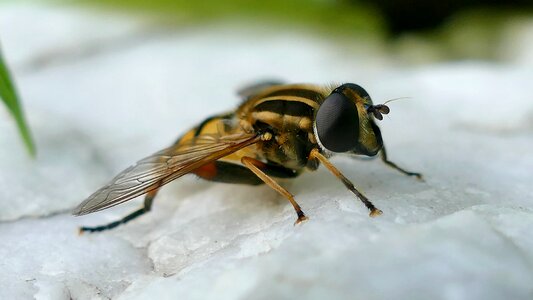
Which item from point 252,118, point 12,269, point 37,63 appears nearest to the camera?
point 12,269

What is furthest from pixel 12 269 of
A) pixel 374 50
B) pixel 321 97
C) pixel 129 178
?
pixel 374 50

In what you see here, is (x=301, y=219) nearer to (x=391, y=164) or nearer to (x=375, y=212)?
(x=375, y=212)

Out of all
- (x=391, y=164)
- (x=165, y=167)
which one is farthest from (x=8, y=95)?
(x=391, y=164)

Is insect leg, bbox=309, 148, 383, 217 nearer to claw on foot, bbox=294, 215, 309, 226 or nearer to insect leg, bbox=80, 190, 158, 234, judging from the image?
claw on foot, bbox=294, 215, 309, 226

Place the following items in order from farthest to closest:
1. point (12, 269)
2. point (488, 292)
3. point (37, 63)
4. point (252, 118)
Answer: point (37, 63)
point (252, 118)
point (12, 269)
point (488, 292)

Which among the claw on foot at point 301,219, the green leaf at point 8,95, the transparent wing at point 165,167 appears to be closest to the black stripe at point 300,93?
the transparent wing at point 165,167

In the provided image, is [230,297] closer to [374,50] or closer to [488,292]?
[488,292]

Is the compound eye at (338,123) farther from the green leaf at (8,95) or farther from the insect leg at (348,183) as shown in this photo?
the green leaf at (8,95)
